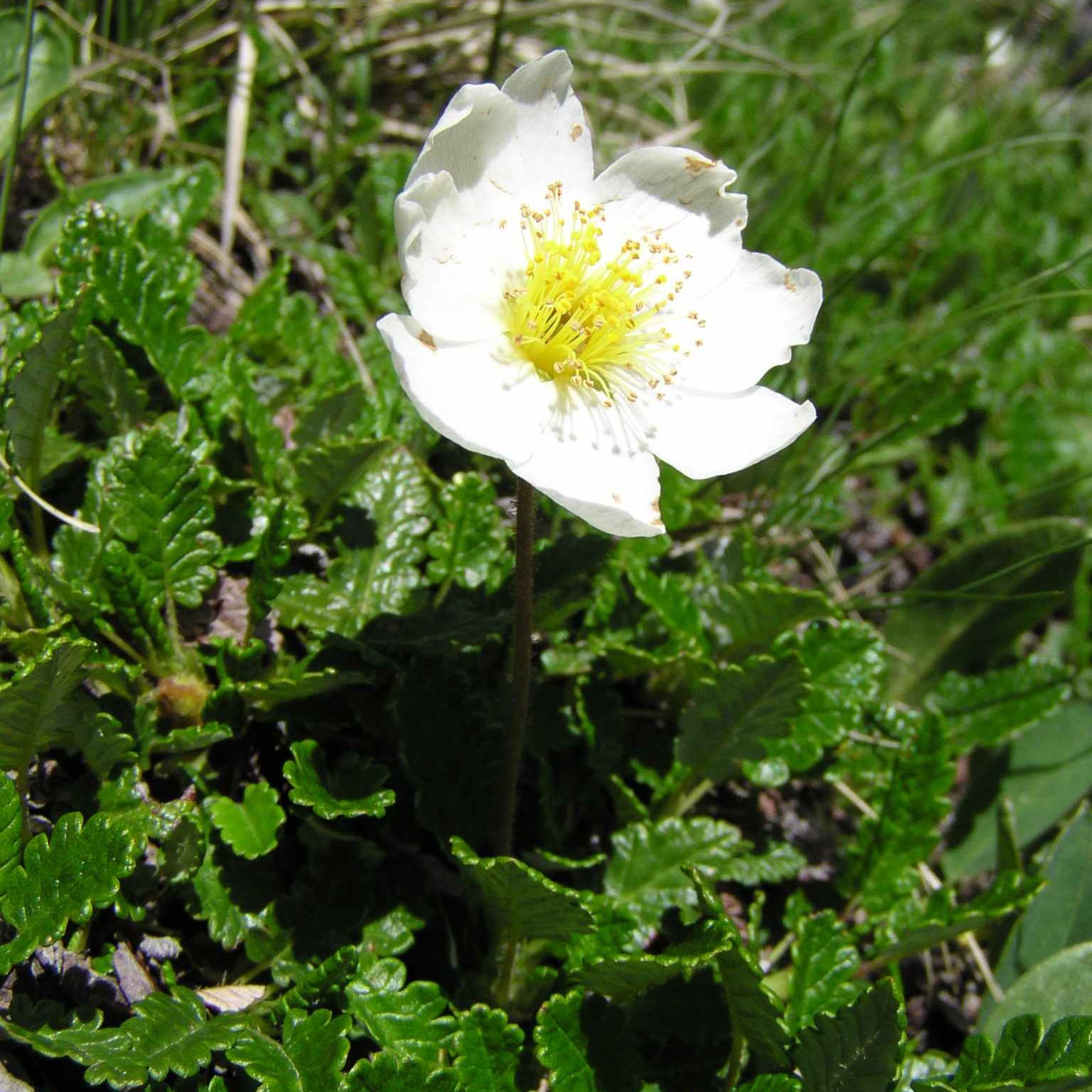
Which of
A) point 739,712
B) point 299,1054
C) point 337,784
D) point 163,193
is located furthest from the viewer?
point 163,193

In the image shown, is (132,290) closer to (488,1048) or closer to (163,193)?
(163,193)

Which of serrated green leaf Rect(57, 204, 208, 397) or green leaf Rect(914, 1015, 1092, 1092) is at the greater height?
serrated green leaf Rect(57, 204, 208, 397)

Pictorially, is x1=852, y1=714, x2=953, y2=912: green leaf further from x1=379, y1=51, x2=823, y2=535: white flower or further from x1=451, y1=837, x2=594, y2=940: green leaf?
x1=379, y1=51, x2=823, y2=535: white flower

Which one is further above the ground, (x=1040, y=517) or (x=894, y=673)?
(x=1040, y=517)

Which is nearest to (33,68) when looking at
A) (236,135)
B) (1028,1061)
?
(236,135)

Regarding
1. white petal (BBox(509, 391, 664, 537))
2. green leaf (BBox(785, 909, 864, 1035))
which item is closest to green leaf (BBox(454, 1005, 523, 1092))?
green leaf (BBox(785, 909, 864, 1035))

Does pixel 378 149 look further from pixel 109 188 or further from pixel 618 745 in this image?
pixel 618 745

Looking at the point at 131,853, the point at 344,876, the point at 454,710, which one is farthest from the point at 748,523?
the point at 131,853
